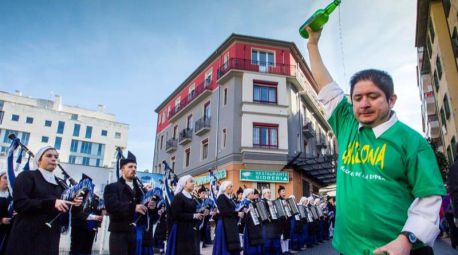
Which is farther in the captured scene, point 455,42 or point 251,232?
point 455,42

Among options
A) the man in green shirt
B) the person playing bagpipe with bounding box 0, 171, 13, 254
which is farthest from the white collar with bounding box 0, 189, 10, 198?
the man in green shirt

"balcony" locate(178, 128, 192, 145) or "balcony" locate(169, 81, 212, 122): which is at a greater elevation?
"balcony" locate(169, 81, 212, 122)

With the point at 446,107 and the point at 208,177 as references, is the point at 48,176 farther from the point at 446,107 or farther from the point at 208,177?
the point at 446,107

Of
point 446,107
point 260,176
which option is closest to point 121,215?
point 260,176

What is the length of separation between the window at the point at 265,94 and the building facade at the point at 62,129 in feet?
156

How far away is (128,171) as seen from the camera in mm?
5469

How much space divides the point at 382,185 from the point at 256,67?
77.7ft

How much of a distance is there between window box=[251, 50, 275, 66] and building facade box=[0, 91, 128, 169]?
4713cm

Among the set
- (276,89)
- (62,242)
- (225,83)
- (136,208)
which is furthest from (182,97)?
(136,208)

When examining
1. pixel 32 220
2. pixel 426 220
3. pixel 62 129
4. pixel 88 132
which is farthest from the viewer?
pixel 88 132

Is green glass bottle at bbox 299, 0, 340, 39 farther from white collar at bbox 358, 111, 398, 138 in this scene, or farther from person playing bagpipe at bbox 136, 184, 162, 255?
person playing bagpipe at bbox 136, 184, 162, 255

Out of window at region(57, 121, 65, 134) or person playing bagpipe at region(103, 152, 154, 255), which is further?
window at region(57, 121, 65, 134)

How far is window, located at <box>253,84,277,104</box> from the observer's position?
23.6 metres

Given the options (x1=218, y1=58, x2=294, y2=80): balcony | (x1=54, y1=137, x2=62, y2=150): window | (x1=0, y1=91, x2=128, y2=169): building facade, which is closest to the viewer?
(x1=218, y1=58, x2=294, y2=80): balcony
